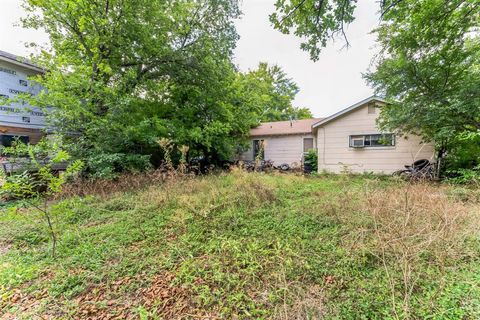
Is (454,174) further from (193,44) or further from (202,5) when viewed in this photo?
(202,5)

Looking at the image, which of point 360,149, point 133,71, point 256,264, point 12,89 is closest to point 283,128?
point 360,149

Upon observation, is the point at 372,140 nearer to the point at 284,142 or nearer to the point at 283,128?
the point at 284,142

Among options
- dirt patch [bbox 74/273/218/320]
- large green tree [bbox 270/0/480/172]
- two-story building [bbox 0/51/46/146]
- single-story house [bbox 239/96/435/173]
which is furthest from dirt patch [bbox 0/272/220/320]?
two-story building [bbox 0/51/46/146]

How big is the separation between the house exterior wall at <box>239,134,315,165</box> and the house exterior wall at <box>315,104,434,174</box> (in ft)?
8.05

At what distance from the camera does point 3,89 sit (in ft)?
34.8

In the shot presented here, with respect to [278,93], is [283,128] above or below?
below

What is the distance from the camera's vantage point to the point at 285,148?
1372 cm

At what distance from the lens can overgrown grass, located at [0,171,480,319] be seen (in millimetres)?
2018

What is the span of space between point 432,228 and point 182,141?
8.00 m

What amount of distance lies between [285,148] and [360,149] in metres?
4.69

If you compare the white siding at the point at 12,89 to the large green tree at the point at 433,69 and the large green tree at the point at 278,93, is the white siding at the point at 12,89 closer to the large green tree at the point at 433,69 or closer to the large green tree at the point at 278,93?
the large green tree at the point at 433,69

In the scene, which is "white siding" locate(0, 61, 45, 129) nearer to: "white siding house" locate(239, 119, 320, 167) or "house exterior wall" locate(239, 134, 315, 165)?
"white siding house" locate(239, 119, 320, 167)

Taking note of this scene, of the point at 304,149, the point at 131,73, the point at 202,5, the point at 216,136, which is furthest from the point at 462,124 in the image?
the point at 131,73

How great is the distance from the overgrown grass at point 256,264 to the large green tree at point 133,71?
3.76m
